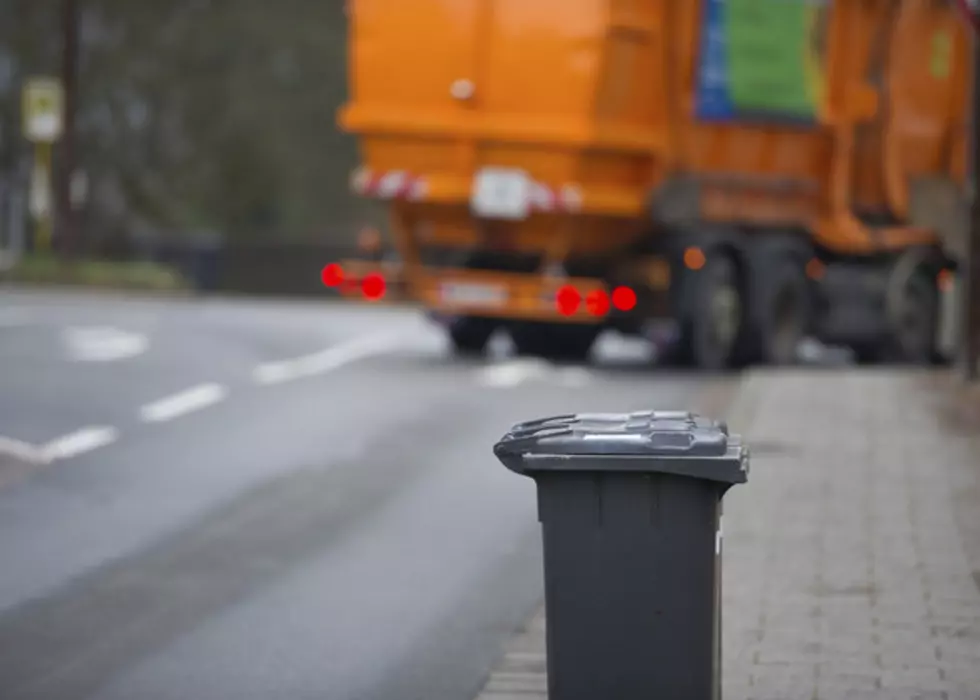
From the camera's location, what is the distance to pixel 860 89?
73.5 ft

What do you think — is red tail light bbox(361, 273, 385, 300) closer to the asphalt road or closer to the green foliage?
the asphalt road

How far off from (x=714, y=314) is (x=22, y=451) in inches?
341

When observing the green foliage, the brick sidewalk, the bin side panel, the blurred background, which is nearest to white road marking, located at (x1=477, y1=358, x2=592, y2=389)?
the brick sidewalk

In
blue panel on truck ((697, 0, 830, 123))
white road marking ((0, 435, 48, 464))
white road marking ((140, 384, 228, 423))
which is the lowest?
white road marking ((140, 384, 228, 423))

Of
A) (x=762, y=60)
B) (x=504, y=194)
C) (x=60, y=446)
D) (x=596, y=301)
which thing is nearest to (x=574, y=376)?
(x=596, y=301)

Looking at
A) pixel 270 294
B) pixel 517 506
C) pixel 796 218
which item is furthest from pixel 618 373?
pixel 270 294

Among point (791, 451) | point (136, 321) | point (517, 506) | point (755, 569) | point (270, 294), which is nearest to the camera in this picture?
point (755, 569)

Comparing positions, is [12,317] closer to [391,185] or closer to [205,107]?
[391,185]

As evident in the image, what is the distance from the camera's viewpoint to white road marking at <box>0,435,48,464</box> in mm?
13344

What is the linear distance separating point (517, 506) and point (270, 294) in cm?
3236

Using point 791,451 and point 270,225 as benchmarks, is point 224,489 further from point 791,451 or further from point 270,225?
point 270,225

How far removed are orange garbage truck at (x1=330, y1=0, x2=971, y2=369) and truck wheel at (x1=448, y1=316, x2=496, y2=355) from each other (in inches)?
0.8

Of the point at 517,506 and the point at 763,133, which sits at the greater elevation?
the point at 763,133

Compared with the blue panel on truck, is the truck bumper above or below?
below
